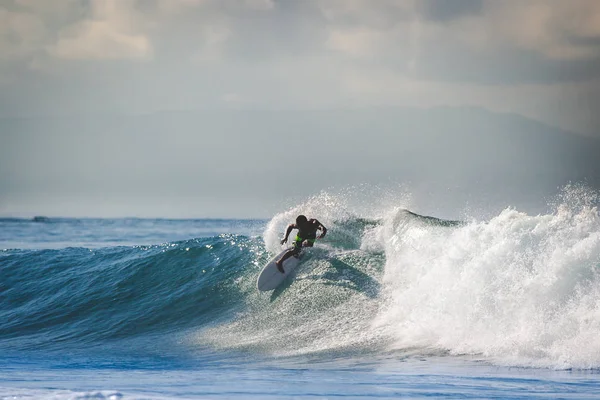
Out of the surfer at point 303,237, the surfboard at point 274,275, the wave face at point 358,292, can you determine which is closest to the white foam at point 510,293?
the wave face at point 358,292

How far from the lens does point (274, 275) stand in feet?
47.1

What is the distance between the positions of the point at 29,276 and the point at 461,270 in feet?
40.4

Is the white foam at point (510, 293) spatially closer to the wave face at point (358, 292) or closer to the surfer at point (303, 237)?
the wave face at point (358, 292)

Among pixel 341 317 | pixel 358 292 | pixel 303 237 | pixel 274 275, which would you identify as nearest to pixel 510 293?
pixel 341 317

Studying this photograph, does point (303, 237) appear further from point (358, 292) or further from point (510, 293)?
point (510, 293)

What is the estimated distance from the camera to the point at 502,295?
10.3 metres

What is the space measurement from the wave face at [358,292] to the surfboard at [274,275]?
0.18 metres

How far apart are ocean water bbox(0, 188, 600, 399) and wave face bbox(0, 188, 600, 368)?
31 mm

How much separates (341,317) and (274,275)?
237cm

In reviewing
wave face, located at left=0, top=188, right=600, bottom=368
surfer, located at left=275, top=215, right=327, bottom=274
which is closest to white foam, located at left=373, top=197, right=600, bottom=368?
wave face, located at left=0, top=188, right=600, bottom=368

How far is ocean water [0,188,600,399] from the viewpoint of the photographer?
27.4ft

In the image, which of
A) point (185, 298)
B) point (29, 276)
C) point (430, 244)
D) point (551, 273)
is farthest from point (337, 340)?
point (29, 276)

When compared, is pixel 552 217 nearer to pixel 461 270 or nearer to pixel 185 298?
pixel 461 270

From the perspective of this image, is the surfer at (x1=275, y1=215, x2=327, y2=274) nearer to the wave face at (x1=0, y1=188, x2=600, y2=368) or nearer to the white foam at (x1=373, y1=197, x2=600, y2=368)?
the wave face at (x1=0, y1=188, x2=600, y2=368)
